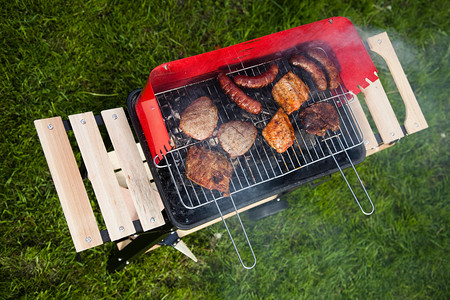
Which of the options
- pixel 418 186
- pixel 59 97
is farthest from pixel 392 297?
pixel 59 97

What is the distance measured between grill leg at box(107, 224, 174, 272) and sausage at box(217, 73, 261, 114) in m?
0.99

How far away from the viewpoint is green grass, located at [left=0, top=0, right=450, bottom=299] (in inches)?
133

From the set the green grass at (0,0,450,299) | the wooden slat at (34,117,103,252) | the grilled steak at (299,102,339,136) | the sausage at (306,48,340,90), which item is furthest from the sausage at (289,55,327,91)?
the wooden slat at (34,117,103,252)

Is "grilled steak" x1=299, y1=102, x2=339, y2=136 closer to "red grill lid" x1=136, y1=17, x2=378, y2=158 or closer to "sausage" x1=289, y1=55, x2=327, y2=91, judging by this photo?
"sausage" x1=289, y1=55, x2=327, y2=91

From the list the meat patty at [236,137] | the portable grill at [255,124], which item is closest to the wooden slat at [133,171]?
the portable grill at [255,124]

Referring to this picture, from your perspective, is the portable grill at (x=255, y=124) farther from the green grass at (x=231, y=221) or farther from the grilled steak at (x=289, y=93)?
the green grass at (x=231, y=221)

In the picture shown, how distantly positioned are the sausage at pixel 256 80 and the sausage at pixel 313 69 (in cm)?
24

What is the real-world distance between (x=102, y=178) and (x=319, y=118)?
1.62 metres

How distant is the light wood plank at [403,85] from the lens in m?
3.09

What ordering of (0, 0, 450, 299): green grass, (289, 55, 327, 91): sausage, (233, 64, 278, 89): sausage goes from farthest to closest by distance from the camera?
1. (0, 0, 450, 299): green grass
2. (289, 55, 327, 91): sausage
3. (233, 64, 278, 89): sausage

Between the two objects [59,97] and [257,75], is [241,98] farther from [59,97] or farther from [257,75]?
[59,97]

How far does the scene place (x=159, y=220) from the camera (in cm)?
261

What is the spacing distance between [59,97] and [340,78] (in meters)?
2.55

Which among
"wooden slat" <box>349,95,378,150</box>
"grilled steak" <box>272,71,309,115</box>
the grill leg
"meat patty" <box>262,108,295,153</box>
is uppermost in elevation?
"grilled steak" <box>272,71,309,115</box>
